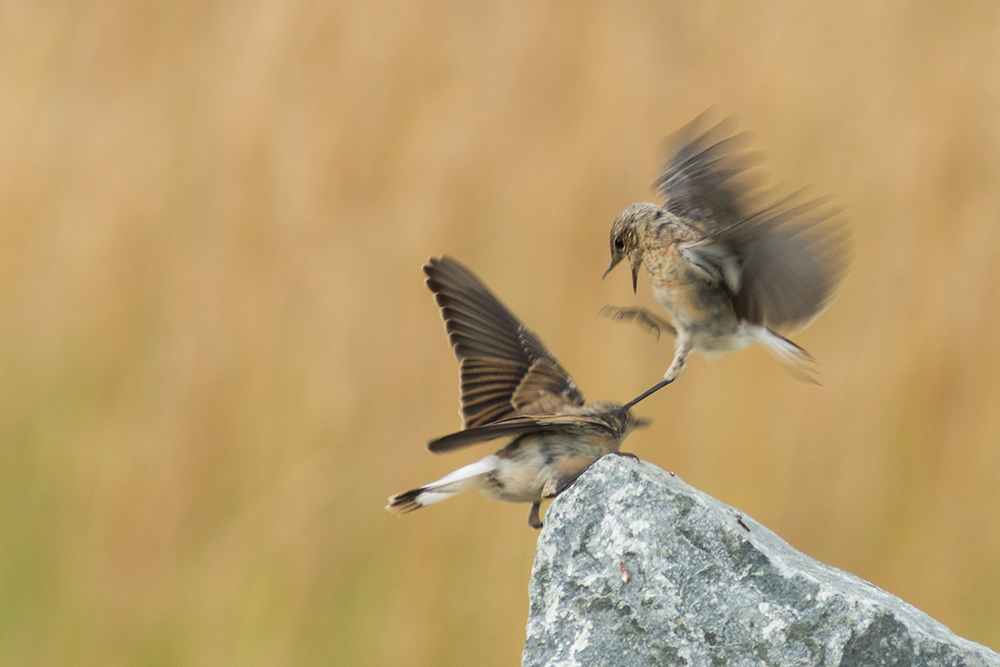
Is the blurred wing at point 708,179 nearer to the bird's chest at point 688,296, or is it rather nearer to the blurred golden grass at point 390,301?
the bird's chest at point 688,296

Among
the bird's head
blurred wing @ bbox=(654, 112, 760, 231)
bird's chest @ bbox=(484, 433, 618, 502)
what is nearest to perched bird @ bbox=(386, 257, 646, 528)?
bird's chest @ bbox=(484, 433, 618, 502)

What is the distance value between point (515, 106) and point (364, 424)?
1.24m

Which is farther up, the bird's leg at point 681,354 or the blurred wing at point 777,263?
the blurred wing at point 777,263

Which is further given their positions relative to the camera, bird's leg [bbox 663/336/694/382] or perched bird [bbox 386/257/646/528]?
bird's leg [bbox 663/336/694/382]

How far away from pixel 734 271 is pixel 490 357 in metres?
0.57

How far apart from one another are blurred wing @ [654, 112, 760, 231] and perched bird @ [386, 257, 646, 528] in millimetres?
593

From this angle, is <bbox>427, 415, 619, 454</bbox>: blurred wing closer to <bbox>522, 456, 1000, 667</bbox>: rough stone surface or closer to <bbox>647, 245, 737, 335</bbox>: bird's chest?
<bbox>522, 456, 1000, 667</bbox>: rough stone surface

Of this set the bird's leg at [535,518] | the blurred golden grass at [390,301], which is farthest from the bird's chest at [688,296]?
the blurred golden grass at [390,301]

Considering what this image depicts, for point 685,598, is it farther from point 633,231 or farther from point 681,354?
point 633,231

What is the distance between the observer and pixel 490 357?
2527mm

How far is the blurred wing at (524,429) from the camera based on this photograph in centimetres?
198

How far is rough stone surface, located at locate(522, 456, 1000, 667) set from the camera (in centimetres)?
163

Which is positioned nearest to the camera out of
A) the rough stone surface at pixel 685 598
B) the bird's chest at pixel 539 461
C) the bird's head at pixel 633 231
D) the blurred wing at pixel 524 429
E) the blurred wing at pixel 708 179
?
the rough stone surface at pixel 685 598

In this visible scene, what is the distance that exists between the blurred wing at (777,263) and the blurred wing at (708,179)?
0.35m
